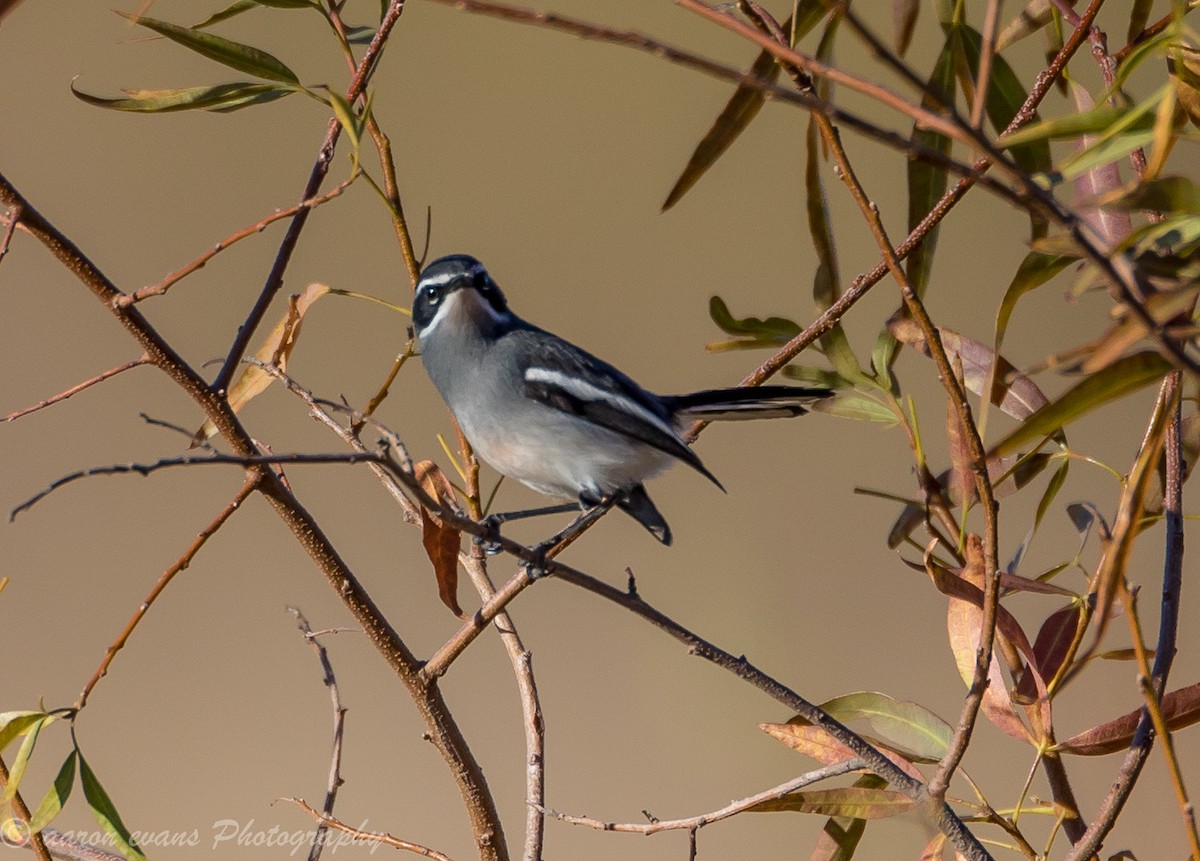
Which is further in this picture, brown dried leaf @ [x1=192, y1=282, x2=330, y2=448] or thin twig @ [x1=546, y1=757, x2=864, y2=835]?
brown dried leaf @ [x1=192, y1=282, x2=330, y2=448]

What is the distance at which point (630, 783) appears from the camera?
359 centimetres

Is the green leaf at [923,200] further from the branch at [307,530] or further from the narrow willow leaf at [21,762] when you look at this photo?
the narrow willow leaf at [21,762]

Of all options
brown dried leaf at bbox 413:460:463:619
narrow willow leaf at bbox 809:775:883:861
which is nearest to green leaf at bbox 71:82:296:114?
brown dried leaf at bbox 413:460:463:619

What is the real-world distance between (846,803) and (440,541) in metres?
0.44

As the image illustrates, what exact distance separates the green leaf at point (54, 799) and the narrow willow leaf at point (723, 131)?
73 cm

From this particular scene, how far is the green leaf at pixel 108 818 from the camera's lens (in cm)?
103

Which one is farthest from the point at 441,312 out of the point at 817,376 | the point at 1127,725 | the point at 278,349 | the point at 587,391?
the point at 1127,725

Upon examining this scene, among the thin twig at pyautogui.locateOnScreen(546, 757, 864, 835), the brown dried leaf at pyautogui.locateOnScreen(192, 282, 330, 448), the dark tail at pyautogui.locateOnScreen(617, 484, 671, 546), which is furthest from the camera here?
the dark tail at pyautogui.locateOnScreen(617, 484, 671, 546)

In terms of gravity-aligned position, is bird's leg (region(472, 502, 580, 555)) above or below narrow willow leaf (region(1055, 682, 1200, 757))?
above

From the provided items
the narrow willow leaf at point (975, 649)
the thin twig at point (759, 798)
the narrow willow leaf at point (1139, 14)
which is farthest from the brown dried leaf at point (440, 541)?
the narrow willow leaf at point (1139, 14)

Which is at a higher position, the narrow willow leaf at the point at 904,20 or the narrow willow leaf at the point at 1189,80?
the narrow willow leaf at the point at 904,20

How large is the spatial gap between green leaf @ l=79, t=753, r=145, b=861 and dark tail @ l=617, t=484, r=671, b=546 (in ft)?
2.74

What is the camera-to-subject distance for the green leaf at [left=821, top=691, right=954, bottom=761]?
1052mm

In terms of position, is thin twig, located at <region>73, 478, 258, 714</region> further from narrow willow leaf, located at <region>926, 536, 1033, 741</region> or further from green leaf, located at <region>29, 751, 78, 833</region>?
narrow willow leaf, located at <region>926, 536, 1033, 741</region>
